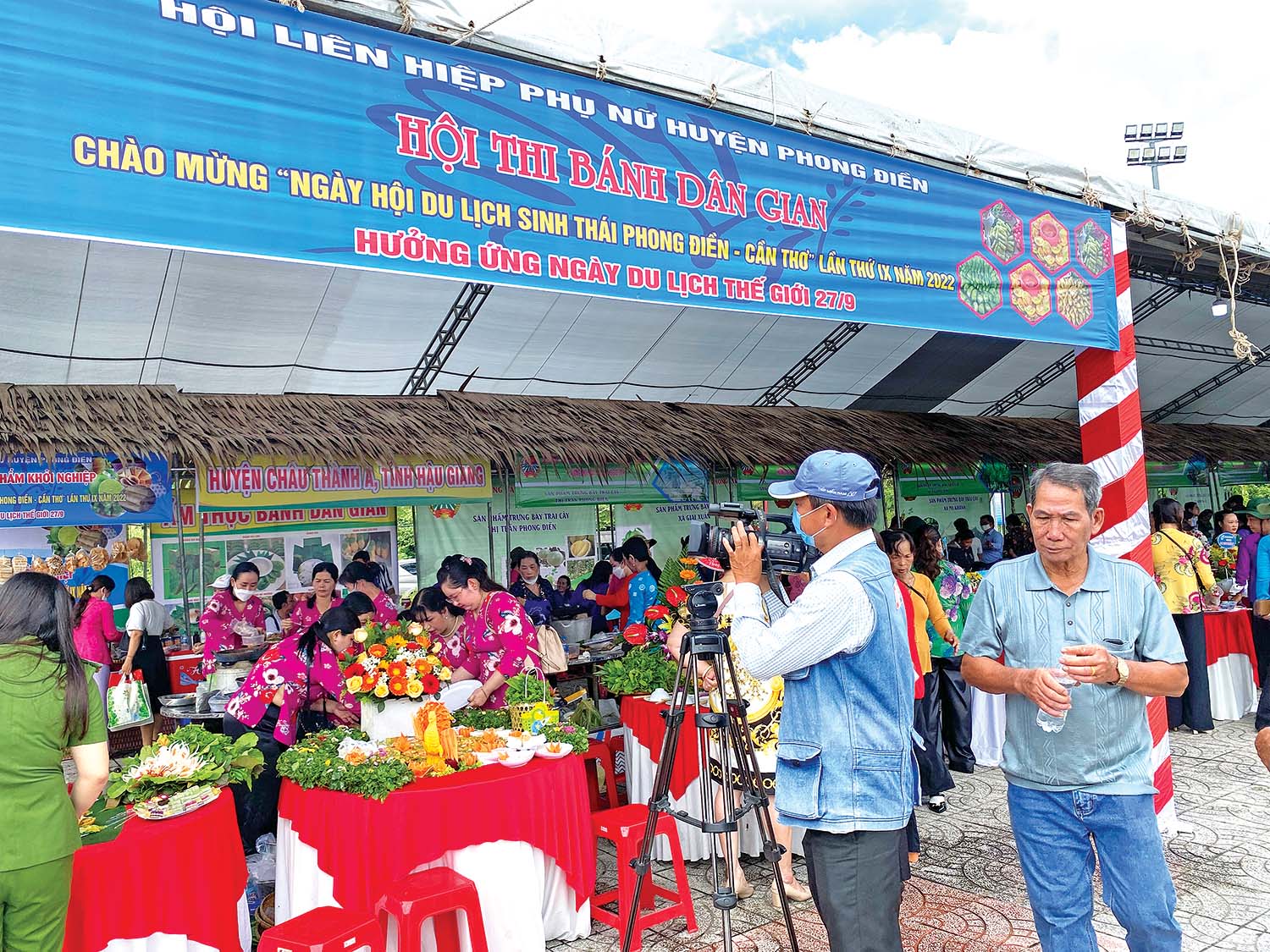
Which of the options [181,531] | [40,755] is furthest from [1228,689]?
[181,531]

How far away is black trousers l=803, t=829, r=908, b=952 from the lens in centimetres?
197

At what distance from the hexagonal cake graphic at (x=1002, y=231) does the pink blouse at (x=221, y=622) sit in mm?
6075

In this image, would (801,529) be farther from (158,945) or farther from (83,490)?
(83,490)

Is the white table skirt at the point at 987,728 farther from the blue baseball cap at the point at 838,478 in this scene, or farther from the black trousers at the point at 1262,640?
the blue baseball cap at the point at 838,478

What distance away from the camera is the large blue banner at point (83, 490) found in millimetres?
5863

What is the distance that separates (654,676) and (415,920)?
6.67 ft

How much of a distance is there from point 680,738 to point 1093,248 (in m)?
3.93

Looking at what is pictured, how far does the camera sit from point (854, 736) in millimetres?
2023

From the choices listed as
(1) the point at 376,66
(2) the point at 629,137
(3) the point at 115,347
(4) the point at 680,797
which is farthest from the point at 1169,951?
(3) the point at 115,347

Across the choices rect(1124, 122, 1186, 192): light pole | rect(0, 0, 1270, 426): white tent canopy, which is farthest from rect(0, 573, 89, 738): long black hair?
rect(1124, 122, 1186, 192): light pole

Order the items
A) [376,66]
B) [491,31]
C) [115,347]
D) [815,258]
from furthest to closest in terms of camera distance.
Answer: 1. [115,347]
2. [815,258]
3. [491,31]
4. [376,66]

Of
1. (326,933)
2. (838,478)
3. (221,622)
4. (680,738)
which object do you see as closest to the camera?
(838,478)

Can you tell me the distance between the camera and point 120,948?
9.09 ft

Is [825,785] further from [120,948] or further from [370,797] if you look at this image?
[120,948]
